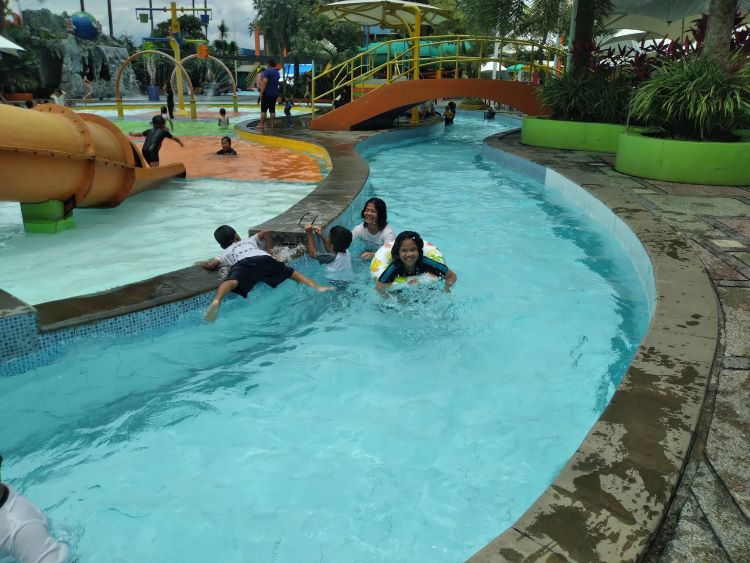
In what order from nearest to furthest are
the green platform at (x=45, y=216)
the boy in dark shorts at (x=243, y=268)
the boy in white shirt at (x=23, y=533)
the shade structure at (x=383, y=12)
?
the boy in white shirt at (x=23, y=533), the boy in dark shorts at (x=243, y=268), the green platform at (x=45, y=216), the shade structure at (x=383, y=12)

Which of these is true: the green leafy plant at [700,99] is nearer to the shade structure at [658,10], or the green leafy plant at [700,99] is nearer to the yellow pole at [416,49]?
the yellow pole at [416,49]

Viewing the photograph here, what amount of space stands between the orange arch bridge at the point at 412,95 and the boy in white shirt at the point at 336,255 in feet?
38.4

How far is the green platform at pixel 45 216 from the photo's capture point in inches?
280

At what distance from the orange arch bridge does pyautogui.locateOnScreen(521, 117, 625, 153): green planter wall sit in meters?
3.66

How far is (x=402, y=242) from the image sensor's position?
17.1 feet

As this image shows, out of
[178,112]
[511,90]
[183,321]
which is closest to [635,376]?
[183,321]

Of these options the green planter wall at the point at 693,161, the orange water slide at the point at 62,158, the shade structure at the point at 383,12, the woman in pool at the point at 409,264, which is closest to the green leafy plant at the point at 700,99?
the green planter wall at the point at 693,161

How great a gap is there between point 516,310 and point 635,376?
2.48m

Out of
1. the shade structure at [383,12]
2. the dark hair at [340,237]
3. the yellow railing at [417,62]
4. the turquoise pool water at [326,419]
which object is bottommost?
the turquoise pool water at [326,419]

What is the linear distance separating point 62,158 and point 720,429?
6.87 m

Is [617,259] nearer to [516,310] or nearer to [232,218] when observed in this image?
[516,310]

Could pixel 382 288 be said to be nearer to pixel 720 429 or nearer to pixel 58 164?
pixel 720 429

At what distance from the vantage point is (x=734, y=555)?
7.18 ft

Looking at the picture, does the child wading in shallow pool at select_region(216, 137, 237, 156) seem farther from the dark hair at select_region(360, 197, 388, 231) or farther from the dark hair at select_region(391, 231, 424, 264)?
the dark hair at select_region(391, 231, 424, 264)
